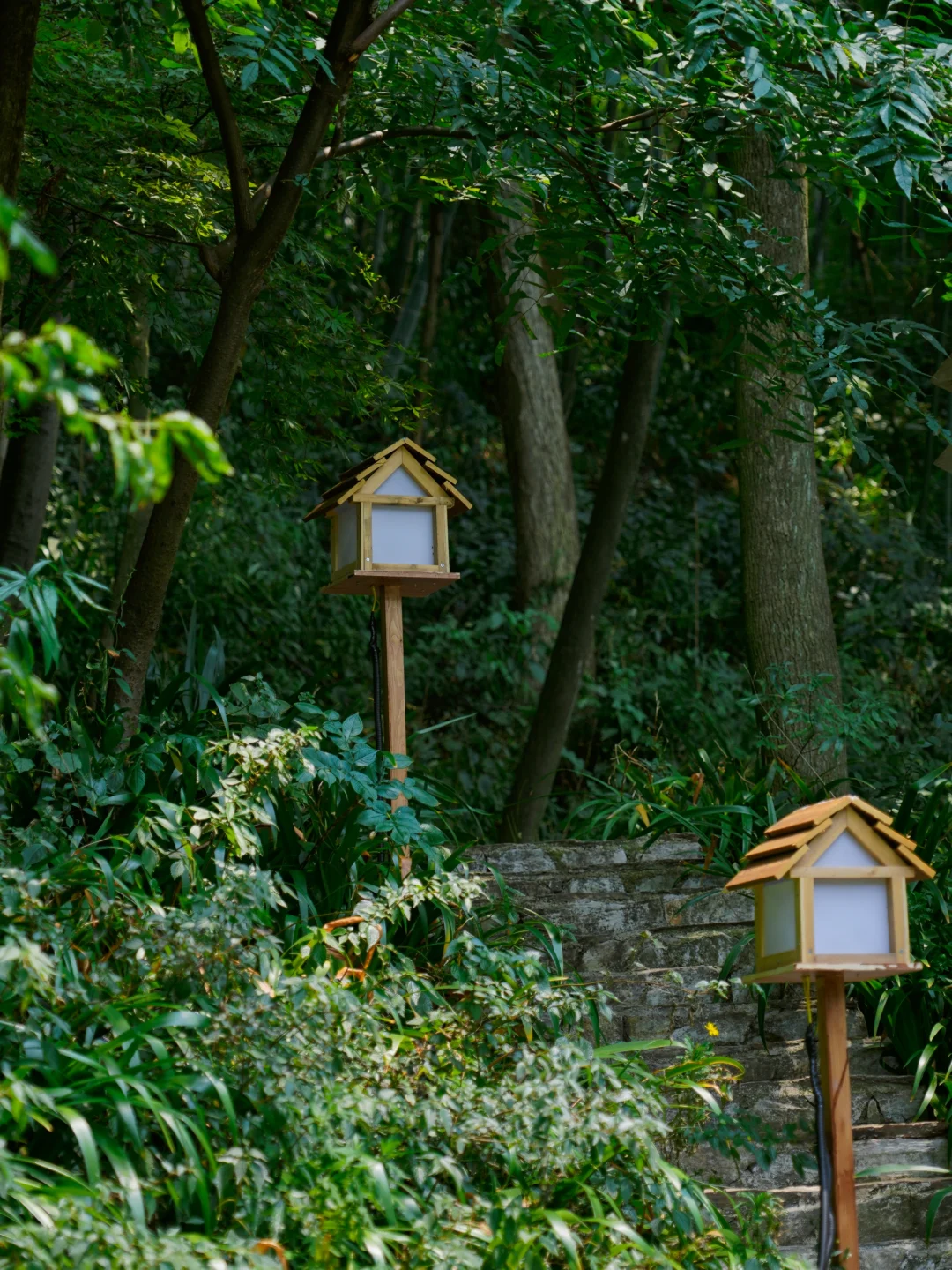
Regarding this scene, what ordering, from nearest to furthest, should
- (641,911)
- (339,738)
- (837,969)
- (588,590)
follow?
(837,969) < (339,738) < (641,911) < (588,590)

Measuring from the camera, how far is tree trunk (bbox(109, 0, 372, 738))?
13.5ft

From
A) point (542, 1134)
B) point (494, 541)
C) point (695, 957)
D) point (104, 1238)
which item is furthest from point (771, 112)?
point (494, 541)

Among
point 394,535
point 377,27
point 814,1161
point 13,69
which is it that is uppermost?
point 377,27

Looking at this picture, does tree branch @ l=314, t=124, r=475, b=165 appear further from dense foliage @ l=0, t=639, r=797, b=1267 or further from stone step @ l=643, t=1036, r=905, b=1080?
stone step @ l=643, t=1036, r=905, b=1080

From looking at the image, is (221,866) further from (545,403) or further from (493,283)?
(545,403)

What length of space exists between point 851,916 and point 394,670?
1.69 meters

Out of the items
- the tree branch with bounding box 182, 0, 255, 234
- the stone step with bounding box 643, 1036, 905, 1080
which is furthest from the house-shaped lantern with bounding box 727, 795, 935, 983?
the tree branch with bounding box 182, 0, 255, 234

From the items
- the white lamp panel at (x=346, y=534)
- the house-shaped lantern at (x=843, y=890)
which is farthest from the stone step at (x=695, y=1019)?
the white lamp panel at (x=346, y=534)

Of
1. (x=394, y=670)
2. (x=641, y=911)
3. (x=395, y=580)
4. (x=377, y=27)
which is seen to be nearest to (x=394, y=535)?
(x=395, y=580)

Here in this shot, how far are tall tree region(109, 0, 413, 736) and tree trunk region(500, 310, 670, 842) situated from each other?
249 cm

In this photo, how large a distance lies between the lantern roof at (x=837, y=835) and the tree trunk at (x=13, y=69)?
7.72 ft

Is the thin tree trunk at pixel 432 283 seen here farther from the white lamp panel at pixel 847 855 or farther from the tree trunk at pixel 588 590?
the white lamp panel at pixel 847 855

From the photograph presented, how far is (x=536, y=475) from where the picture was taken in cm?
840

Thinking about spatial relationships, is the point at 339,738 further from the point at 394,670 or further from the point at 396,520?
the point at 396,520
